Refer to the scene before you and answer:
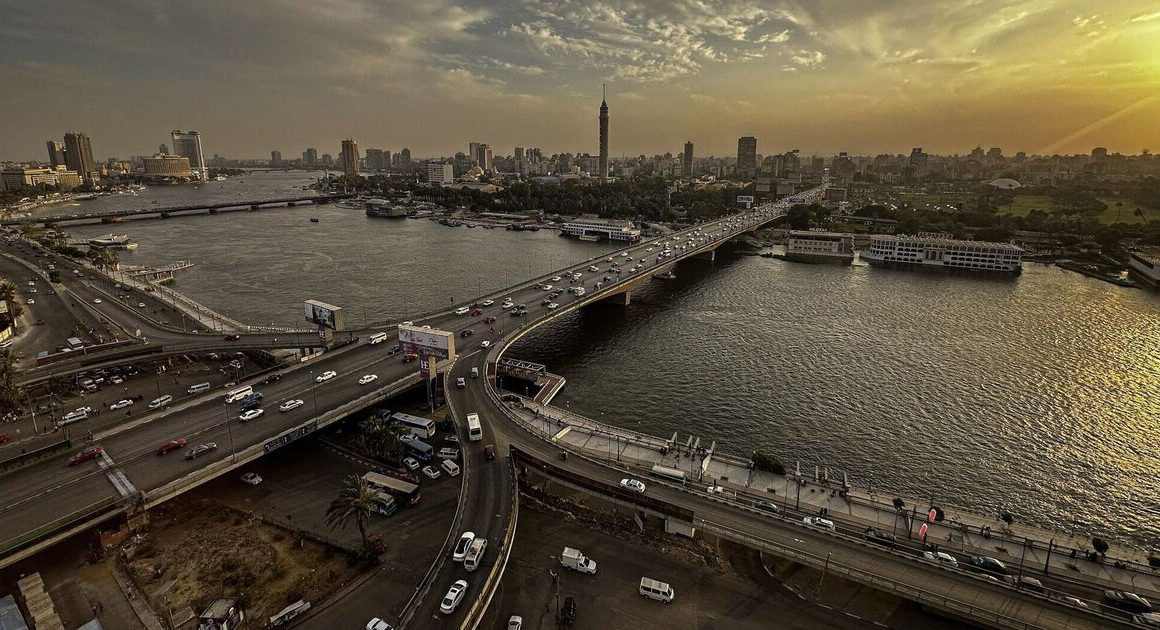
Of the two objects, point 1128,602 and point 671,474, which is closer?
point 1128,602

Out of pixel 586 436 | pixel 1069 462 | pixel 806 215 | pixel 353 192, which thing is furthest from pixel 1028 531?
pixel 353 192

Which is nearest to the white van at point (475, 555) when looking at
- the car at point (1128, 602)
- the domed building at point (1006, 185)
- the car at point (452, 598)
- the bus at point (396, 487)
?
the car at point (452, 598)

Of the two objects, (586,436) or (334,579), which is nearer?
(334,579)

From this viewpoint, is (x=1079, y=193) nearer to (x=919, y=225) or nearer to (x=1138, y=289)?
(x=919, y=225)

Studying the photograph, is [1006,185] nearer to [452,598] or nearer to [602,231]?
[602,231]

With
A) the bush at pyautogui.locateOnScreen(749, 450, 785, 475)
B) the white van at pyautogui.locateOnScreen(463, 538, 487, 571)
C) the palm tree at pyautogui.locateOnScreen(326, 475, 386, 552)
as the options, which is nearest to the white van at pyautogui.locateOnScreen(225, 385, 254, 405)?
the palm tree at pyautogui.locateOnScreen(326, 475, 386, 552)

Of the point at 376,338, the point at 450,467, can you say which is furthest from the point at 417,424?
the point at 376,338
